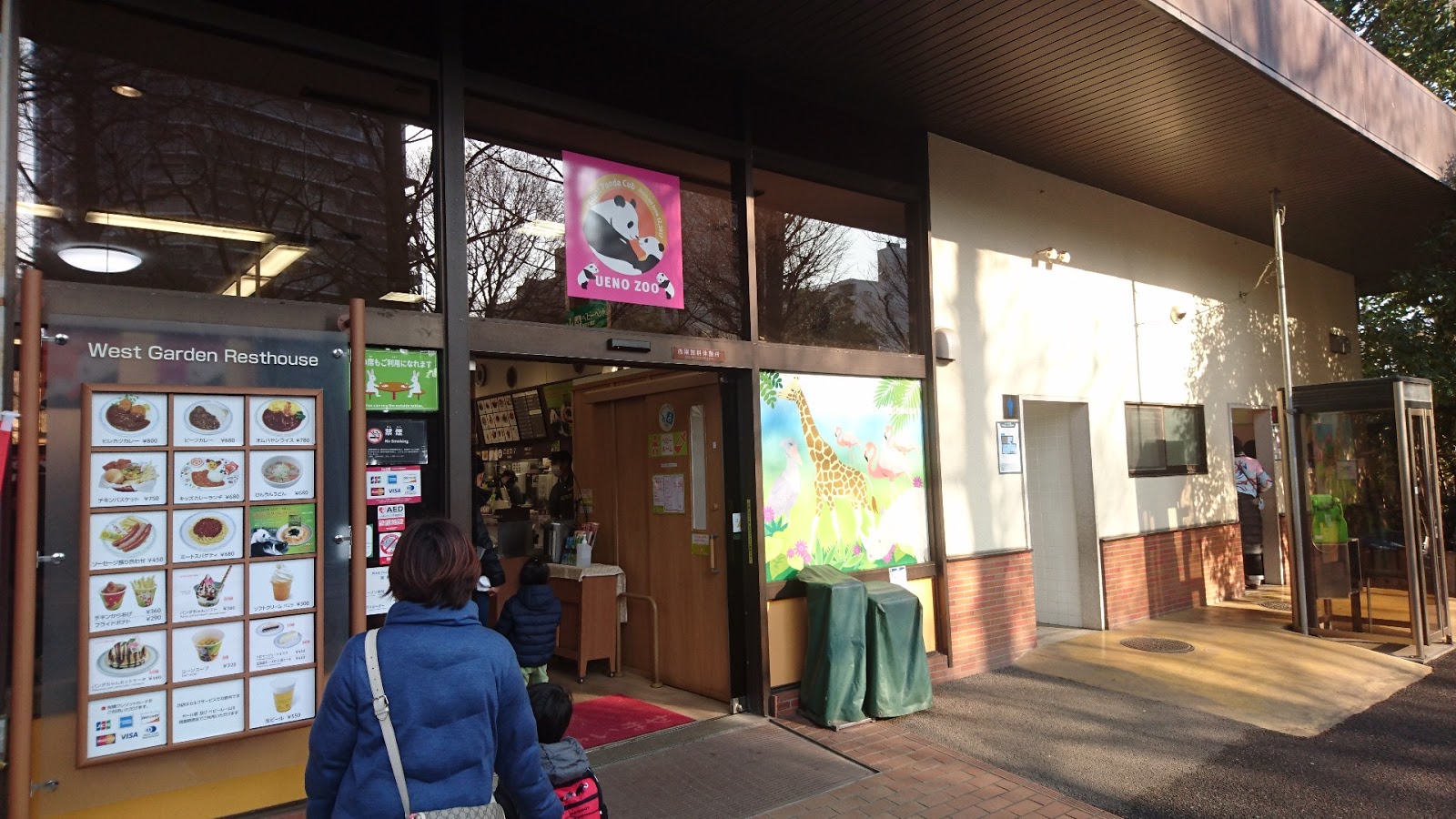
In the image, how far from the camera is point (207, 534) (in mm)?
3840

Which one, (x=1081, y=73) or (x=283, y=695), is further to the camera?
(x=1081, y=73)

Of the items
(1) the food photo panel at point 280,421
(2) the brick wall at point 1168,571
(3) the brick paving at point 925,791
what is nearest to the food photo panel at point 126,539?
(1) the food photo panel at point 280,421

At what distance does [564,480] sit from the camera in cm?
805

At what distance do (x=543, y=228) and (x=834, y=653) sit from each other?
10.6 feet

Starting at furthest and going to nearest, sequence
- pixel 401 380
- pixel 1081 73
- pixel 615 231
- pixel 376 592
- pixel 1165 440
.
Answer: pixel 1165 440, pixel 1081 73, pixel 615 231, pixel 401 380, pixel 376 592

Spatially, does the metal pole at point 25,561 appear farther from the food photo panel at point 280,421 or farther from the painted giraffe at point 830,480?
the painted giraffe at point 830,480

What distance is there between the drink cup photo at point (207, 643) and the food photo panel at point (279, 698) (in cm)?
20

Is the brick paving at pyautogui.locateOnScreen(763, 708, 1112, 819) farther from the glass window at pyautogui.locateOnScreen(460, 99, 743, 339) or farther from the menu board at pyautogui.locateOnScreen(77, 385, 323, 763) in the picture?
the glass window at pyautogui.locateOnScreen(460, 99, 743, 339)

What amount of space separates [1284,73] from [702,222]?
457 centimetres

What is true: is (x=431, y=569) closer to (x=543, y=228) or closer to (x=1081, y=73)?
(x=543, y=228)

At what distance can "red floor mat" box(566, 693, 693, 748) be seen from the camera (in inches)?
218

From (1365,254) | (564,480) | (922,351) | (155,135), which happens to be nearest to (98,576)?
(155,135)

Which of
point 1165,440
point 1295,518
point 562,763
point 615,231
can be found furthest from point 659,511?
point 1295,518

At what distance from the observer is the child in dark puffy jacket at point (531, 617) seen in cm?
506
